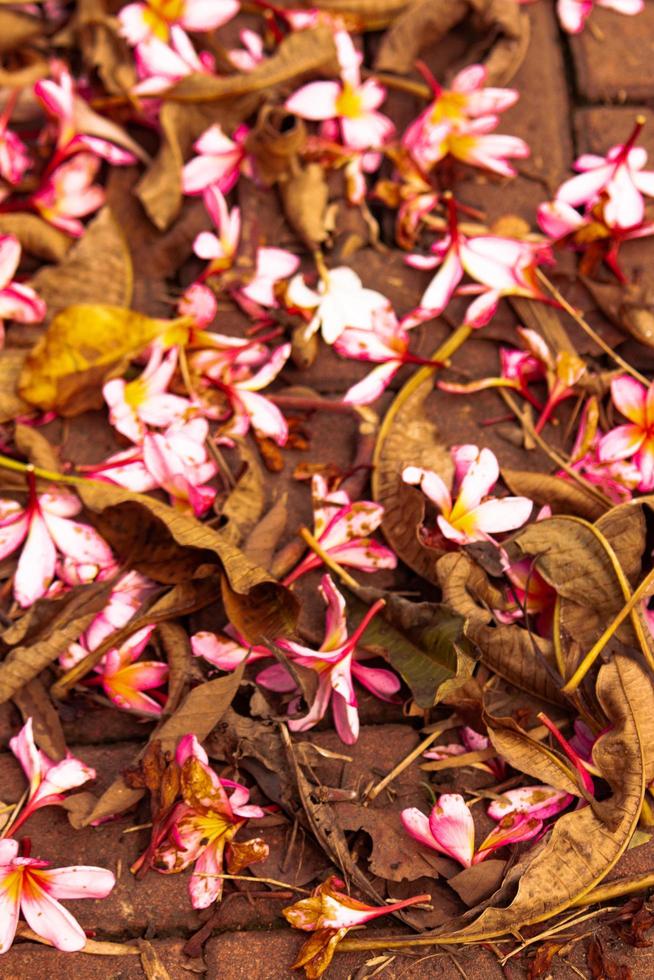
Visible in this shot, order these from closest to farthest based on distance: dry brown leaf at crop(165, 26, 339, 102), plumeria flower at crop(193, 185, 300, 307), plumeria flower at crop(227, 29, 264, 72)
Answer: plumeria flower at crop(193, 185, 300, 307) → dry brown leaf at crop(165, 26, 339, 102) → plumeria flower at crop(227, 29, 264, 72)

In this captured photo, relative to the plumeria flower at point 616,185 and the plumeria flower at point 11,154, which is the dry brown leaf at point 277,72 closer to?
the plumeria flower at point 11,154

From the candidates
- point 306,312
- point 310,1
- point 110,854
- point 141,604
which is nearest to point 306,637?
point 141,604

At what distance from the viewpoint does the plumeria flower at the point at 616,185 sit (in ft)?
4.96

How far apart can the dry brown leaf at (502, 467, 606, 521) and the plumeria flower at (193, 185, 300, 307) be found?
1.46 ft

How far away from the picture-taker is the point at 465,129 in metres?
1.61

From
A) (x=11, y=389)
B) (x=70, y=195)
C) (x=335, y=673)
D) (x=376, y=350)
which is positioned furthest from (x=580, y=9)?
(x=335, y=673)

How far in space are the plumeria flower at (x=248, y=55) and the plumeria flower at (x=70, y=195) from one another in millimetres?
285

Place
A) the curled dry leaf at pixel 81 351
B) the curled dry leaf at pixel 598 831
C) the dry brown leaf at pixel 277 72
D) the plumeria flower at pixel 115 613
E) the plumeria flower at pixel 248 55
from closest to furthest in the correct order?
the curled dry leaf at pixel 598 831
the plumeria flower at pixel 115 613
the curled dry leaf at pixel 81 351
the dry brown leaf at pixel 277 72
the plumeria flower at pixel 248 55

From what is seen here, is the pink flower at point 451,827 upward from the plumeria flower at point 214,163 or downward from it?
downward

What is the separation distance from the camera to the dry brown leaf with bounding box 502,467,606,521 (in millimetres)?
1325

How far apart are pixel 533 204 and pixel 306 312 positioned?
45cm

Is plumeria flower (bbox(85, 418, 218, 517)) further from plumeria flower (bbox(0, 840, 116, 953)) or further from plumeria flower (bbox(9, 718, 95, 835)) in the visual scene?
plumeria flower (bbox(0, 840, 116, 953))

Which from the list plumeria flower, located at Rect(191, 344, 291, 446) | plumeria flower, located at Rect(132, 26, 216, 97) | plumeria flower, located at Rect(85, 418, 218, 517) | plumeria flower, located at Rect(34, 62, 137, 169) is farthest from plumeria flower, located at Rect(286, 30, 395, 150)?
plumeria flower, located at Rect(85, 418, 218, 517)

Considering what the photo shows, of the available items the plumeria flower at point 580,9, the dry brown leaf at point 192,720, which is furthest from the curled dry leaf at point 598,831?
the plumeria flower at point 580,9
